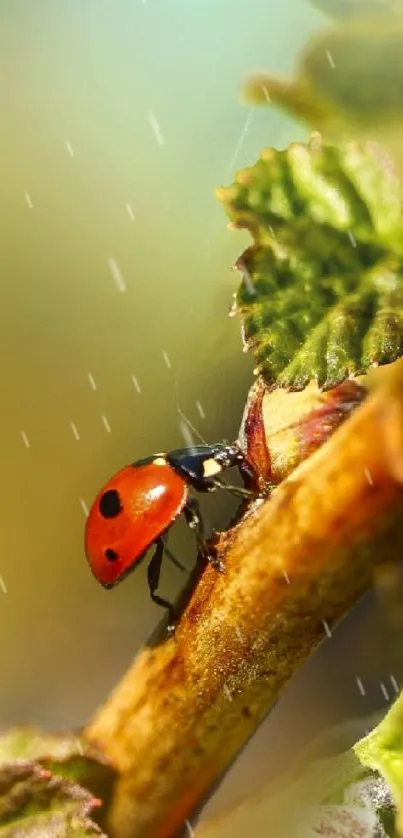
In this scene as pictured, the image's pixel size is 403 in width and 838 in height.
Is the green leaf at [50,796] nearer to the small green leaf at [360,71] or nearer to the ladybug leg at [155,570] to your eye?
the ladybug leg at [155,570]

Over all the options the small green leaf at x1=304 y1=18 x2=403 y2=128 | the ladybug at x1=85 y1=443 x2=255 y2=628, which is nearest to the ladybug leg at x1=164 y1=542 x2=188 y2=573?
the ladybug at x1=85 y1=443 x2=255 y2=628

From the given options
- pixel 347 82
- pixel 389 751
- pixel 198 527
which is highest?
pixel 347 82

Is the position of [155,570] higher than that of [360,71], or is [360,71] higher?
[360,71]

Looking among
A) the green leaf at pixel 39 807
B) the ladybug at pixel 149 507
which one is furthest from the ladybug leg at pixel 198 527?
the green leaf at pixel 39 807

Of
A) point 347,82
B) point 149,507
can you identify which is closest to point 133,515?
point 149,507

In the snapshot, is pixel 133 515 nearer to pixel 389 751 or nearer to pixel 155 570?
pixel 155 570

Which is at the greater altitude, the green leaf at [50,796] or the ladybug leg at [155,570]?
the ladybug leg at [155,570]
